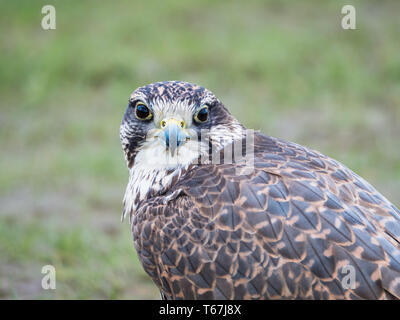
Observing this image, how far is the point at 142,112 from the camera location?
3271 millimetres

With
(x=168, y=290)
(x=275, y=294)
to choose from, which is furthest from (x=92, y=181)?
(x=275, y=294)

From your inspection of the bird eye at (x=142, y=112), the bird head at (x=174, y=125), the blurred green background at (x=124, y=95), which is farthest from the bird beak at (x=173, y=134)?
the blurred green background at (x=124, y=95)

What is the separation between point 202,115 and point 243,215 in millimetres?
730

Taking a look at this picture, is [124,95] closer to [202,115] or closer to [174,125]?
[202,115]

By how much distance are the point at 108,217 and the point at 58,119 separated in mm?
2461

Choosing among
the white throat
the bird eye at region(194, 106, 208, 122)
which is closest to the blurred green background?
the white throat

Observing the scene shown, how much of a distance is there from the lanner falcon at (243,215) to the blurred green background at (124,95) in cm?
163

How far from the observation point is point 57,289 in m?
4.33

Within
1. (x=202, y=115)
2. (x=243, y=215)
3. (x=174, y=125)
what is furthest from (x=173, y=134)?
(x=243, y=215)

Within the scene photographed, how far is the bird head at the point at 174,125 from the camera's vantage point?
3.16 metres

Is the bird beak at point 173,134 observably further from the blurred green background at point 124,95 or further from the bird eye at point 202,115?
the blurred green background at point 124,95

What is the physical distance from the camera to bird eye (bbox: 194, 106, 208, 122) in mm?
3213

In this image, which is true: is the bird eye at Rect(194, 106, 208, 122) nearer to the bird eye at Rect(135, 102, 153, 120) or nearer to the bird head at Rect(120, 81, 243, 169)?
the bird head at Rect(120, 81, 243, 169)

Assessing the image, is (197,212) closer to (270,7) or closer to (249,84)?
(249,84)
